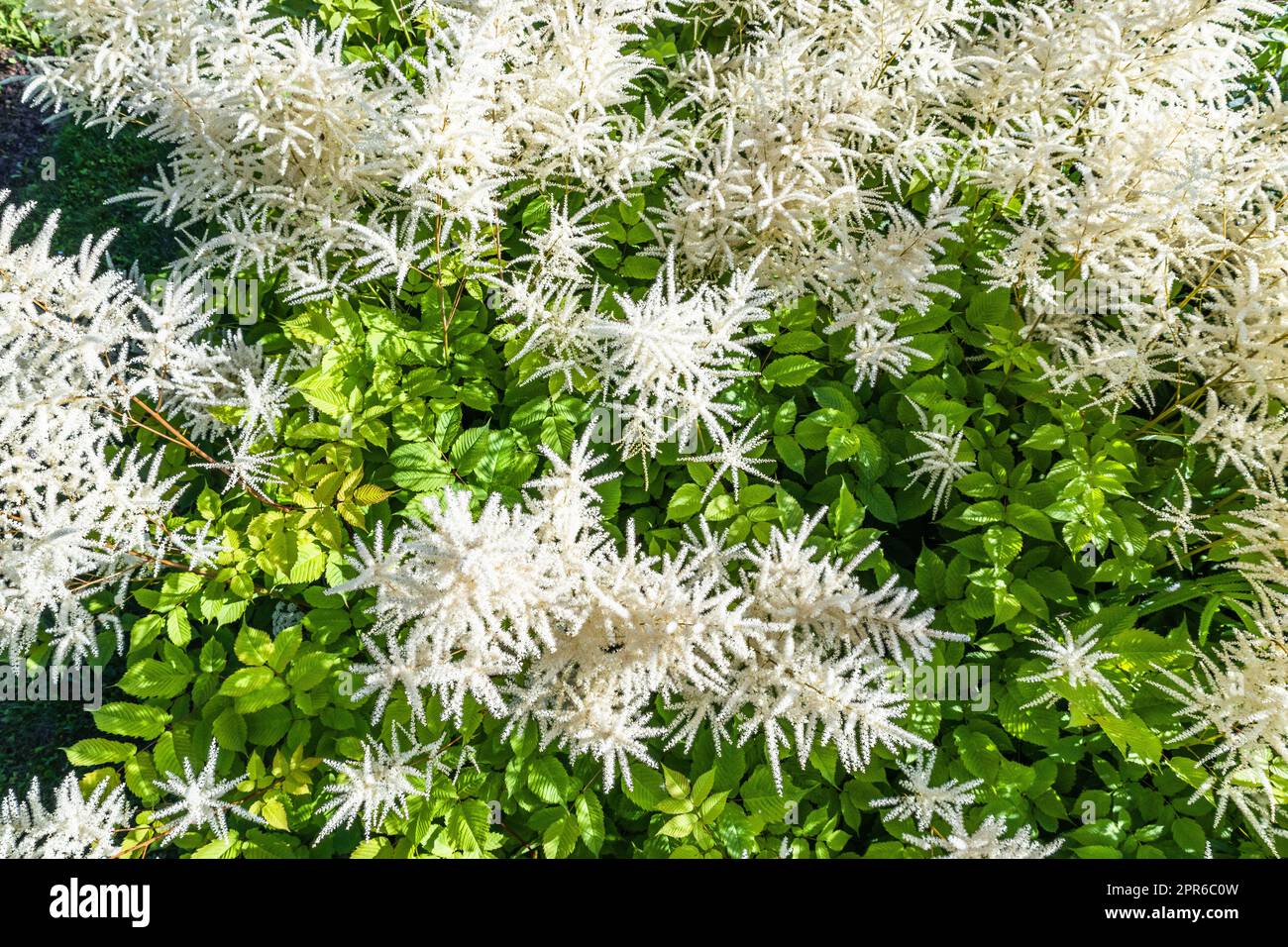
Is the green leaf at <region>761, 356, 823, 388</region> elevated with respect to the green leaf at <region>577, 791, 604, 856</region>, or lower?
elevated

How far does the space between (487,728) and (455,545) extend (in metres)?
1.00

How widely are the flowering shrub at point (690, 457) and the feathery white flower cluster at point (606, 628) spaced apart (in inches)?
0.9

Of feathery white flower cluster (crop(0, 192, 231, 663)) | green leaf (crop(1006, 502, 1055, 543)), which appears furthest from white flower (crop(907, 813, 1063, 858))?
feathery white flower cluster (crop(0, 192, 231, 663))

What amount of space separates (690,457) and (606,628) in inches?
28.7

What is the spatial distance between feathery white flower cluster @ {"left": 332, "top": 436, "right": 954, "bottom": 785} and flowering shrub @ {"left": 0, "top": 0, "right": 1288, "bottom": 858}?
0.08ft

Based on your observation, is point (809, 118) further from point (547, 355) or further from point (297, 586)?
point (297, 586)

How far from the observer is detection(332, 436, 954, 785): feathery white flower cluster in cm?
199

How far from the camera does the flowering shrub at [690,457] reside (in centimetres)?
234

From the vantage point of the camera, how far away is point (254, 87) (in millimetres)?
2480

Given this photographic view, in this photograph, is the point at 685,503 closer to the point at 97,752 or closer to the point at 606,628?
the point at 606,628
